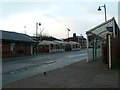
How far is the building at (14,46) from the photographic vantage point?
117 ft

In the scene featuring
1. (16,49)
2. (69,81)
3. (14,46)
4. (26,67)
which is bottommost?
(26,67)

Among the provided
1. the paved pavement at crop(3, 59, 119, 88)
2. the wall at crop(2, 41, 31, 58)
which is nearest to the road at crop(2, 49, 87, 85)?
the paved pavement at crop(3, 59, 119, 88)

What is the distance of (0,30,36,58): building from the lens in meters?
35.6

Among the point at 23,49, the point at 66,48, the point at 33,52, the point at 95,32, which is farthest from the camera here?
the point at 66,48

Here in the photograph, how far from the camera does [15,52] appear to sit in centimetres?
3825

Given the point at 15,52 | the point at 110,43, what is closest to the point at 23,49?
the point at 15,52

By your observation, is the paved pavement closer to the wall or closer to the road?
the road

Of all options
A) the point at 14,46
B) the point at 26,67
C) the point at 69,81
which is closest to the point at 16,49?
the point at 14,46

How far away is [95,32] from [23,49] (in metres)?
22.5

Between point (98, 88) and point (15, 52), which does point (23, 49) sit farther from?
point (98, 88)

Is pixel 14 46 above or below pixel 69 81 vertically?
above

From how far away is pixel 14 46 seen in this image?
38125 mm

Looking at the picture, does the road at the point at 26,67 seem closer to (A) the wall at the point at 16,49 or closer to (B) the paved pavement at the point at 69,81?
(B) the paved pavement at the point at 69,81

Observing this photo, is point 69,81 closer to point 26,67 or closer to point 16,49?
point 26,67
